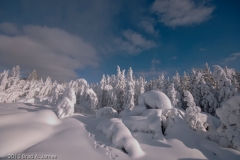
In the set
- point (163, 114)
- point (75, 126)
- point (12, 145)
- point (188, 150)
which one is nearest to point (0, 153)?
point (12, 145)

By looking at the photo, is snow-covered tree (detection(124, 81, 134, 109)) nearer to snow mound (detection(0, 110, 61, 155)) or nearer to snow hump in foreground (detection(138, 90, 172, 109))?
snow hump in foreground (detection(138, 90, 172, 109))

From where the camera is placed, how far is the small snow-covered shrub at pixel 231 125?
9729 mm

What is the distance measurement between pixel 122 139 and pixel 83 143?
2638 mm

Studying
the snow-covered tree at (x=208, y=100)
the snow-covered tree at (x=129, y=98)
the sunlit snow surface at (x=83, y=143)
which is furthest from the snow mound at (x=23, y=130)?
the snow-covered tree at (x=208, y=100)

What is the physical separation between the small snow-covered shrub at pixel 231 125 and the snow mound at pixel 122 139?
22.3ft

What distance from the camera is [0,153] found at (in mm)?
7148

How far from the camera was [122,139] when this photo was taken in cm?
920

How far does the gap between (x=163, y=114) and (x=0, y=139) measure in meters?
12.8

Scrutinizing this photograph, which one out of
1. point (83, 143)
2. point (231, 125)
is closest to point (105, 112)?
point (83, 143)

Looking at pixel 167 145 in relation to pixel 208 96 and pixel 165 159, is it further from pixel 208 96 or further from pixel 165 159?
pixel 208 96

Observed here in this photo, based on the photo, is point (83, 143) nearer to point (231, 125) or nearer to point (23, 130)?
point (23, 130)

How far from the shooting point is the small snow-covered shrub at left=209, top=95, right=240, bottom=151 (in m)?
9.73

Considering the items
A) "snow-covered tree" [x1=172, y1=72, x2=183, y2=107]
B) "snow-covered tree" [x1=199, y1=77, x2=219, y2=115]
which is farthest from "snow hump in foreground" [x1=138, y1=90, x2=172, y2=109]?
"snow-covered tree" [x1=172, y1=72, x2=183, y2=107]

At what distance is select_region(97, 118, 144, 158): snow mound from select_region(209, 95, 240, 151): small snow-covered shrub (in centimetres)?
679
